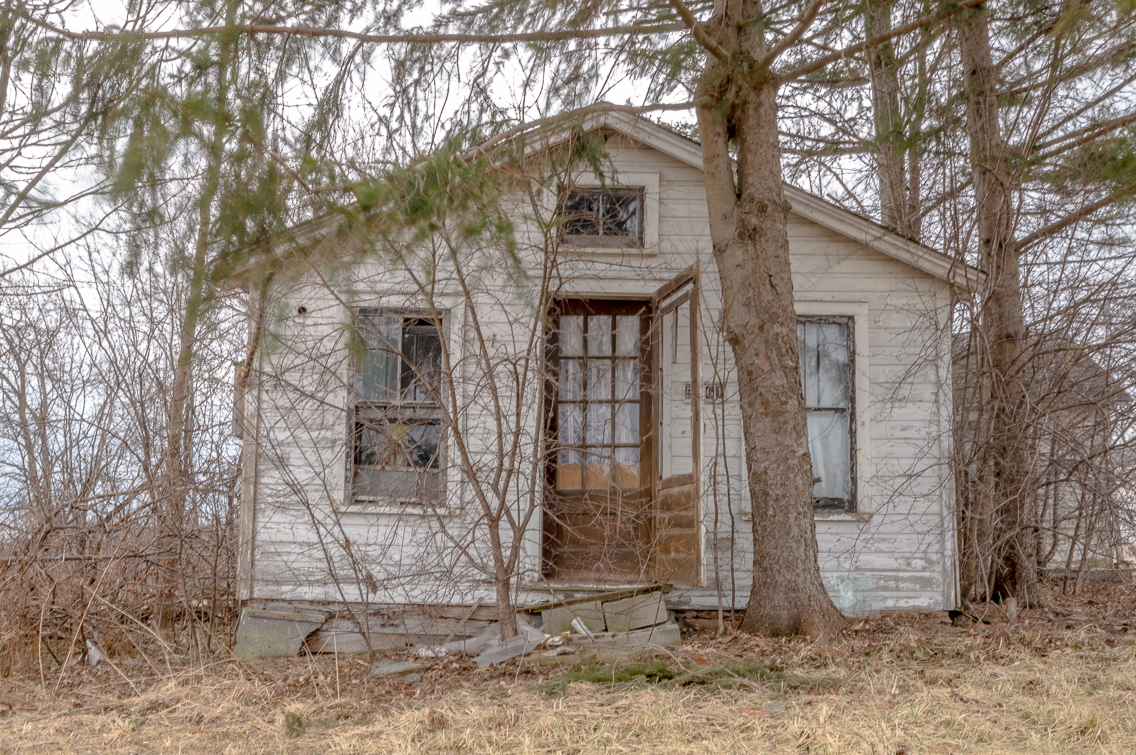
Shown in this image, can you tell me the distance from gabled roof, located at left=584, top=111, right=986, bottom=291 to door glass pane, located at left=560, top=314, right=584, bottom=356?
67.7 inches

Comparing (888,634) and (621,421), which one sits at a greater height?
(621,421)

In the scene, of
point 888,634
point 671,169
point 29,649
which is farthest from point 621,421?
point 29,649

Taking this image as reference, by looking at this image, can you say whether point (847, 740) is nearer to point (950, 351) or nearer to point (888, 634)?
point (888, 634)

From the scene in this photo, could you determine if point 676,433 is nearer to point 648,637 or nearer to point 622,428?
point 622,428

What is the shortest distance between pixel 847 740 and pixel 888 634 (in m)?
3.26

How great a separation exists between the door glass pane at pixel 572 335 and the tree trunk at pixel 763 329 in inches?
73.4

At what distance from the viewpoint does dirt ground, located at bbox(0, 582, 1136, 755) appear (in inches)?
154

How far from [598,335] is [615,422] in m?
0.83

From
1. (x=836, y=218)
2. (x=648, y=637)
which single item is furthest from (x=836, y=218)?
(x=648, y=637)

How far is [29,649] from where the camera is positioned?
6.21 metres

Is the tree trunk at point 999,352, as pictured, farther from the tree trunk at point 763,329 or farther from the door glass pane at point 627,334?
the door glass pane at point 627,334

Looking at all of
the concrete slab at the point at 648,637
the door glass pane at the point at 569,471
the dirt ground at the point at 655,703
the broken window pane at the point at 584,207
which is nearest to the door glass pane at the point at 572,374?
the door glass pane at the point at 569,471

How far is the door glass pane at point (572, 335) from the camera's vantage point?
8.17 metres

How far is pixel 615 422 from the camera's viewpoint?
802 centimetres
